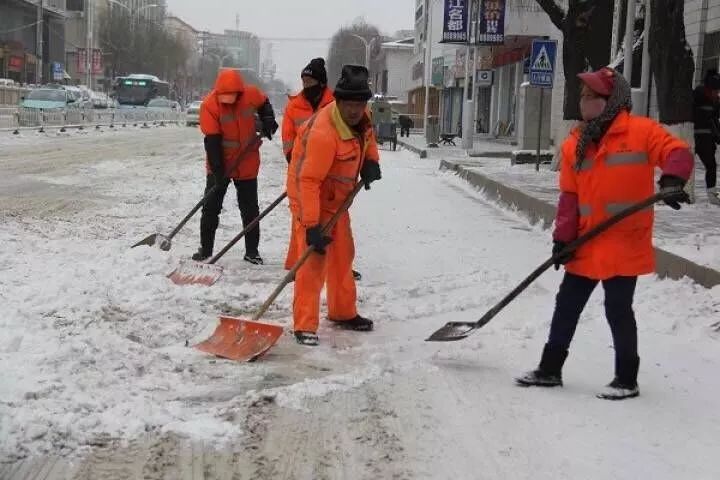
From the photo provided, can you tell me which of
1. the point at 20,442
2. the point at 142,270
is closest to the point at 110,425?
the point at 20,442

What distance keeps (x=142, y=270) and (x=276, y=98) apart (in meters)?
113

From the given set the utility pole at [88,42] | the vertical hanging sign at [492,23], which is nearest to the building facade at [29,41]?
the utility pole at [88,42]

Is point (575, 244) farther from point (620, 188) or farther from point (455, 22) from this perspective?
point (455, 22)

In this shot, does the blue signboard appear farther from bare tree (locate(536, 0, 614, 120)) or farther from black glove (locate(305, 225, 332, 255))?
black glove (locate(305, 225, 332, 255))

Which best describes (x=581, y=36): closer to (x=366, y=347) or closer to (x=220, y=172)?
(x=220, y=172)

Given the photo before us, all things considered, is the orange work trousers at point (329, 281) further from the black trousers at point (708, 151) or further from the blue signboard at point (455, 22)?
the blue signboard at point (455, 22)

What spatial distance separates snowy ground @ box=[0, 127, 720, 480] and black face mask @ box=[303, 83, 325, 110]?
56.0 inches

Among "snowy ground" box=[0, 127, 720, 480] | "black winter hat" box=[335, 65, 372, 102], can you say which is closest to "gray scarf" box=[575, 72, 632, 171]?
"snowy ground" box=[0, 127, 720, 480]

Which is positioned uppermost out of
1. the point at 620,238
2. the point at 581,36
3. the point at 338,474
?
the point at 581,36

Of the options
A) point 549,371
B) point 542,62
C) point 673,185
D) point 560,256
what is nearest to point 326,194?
point 560,256

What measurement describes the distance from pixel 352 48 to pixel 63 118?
62.8 m

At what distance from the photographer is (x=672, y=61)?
1097cm

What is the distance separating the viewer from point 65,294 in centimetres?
591

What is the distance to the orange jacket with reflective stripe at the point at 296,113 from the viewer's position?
7234 mm
